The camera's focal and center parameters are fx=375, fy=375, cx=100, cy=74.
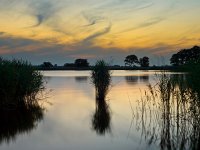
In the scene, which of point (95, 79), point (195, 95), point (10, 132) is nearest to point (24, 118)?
point (10, 132)

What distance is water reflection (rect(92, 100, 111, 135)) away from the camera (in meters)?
13.6

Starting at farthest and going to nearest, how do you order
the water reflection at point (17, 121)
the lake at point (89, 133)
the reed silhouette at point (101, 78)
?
the reed silhouette at point (101, 78) < the water reflection at point (17, 121) < the lake at point (89, 133)

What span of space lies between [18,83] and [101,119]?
5.63 meters

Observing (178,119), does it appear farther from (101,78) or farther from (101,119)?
(101,78)

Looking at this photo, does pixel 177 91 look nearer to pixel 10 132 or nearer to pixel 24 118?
pixel 10 132

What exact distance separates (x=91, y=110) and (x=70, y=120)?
2.89 meters

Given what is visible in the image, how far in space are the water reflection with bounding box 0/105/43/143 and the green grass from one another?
0.72 m

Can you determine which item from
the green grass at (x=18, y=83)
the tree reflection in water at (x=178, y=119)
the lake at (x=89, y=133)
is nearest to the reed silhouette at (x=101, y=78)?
Answer: the green grass at (x=18, y=83)

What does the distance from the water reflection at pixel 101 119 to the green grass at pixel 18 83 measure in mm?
3666

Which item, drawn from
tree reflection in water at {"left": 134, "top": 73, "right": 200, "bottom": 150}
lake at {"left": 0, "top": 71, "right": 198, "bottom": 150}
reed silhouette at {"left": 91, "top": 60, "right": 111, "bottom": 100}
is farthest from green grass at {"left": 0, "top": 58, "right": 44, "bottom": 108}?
tree reflection in water at {"left": 134, "top": 73, "right": 200, "bottom": 150}

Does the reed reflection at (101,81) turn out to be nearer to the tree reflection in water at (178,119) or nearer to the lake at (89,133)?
the lake at (89,133)

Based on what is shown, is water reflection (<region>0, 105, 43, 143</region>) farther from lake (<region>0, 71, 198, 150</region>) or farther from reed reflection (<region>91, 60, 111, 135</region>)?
reed reflection (<region>91, 60, 111, 135</region>)

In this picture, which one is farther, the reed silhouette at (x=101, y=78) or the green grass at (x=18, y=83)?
the reed silhouette at (x=101, y=78)

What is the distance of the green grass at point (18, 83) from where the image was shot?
18203 millimetres
